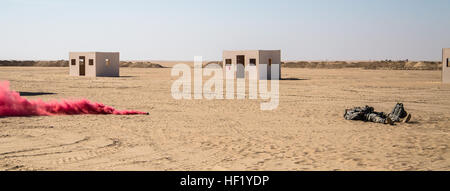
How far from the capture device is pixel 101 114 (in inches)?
546

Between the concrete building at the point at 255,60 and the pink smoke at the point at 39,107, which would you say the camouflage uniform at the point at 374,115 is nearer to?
the pink smoke at the point at 39,107

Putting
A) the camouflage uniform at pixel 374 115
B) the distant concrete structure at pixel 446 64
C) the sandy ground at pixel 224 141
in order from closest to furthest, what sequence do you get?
1. the sandy ground at pixel 224 141
2. the camouflage uniform at pixel 374 115
3. the distant concrete structure at pixel 446 64

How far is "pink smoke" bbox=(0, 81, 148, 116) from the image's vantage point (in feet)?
43.9

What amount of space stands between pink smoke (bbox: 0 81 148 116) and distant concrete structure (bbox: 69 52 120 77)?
24805 millimetres

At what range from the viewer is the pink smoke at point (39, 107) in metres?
13.4

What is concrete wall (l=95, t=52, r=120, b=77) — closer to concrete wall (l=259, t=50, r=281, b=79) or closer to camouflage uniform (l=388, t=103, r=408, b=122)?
concrete wall (l=259, t=50, r=281, b=79)

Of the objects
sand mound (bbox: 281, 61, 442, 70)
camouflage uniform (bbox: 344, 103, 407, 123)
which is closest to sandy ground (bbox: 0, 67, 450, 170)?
camouflage uniform (bbox: 344, 103, 407, 123)

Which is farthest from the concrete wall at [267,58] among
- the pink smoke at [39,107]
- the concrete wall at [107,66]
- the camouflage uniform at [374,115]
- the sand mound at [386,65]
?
the sand mound at [386,65]

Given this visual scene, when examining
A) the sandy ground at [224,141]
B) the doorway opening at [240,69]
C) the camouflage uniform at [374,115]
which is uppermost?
the doorway opening at [240,69]

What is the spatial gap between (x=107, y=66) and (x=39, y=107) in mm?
25770

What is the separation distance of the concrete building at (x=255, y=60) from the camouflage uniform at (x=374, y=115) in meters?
21.1

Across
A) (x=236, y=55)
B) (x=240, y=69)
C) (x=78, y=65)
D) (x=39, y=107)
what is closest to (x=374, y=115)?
(x=39, y=107)

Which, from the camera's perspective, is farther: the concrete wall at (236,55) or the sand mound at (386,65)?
the sand mound at (386,65)
